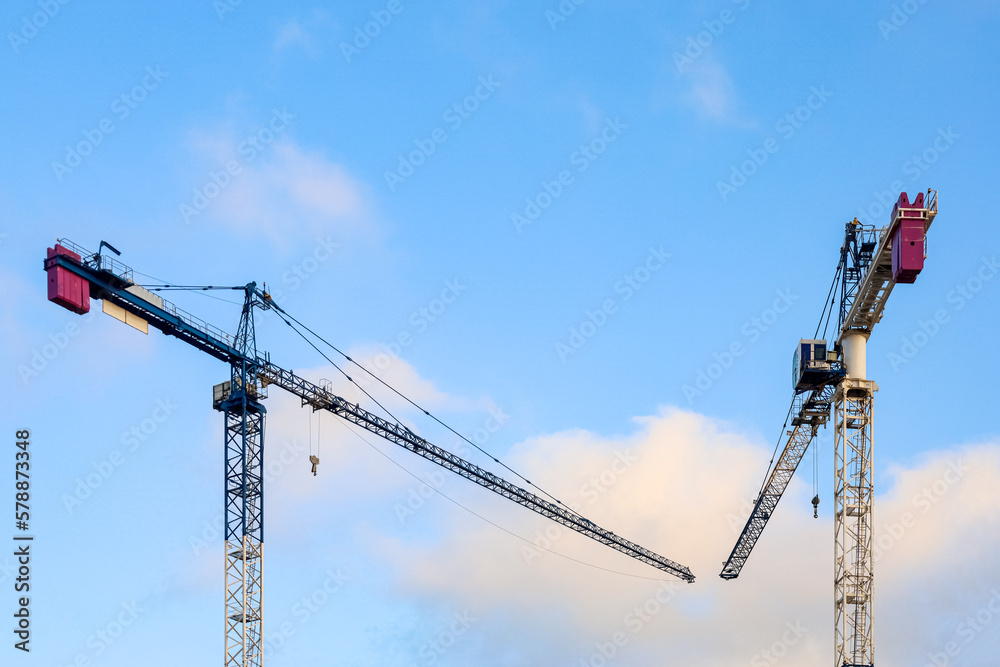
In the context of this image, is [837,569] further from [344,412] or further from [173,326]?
[173,326]

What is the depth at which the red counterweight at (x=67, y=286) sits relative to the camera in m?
104

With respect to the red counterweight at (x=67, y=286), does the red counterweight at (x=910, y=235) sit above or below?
above

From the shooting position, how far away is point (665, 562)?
179 m

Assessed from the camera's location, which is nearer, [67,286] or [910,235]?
[910,235]

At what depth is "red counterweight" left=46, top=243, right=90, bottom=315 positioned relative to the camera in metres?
104

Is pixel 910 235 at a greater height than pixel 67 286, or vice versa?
pixel 910 235

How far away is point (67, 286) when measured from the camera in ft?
344

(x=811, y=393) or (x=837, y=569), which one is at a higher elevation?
(x=811, y=393)

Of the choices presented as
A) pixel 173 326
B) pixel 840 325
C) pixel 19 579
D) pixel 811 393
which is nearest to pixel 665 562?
pixel 811 393

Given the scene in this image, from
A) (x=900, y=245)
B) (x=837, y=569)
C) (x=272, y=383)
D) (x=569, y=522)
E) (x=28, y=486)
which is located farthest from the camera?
(x=569, y=522)

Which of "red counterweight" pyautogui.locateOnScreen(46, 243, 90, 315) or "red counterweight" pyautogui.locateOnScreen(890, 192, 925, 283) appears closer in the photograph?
"red counterweight" pyautogui.locateOnScreen(890, 192, 925, 283)

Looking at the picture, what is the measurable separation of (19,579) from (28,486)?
5859mm

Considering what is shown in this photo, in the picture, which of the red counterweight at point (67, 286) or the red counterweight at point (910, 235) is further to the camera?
the red counterweight at point (67, 286)

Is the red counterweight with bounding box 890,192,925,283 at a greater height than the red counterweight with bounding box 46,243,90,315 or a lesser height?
greater
